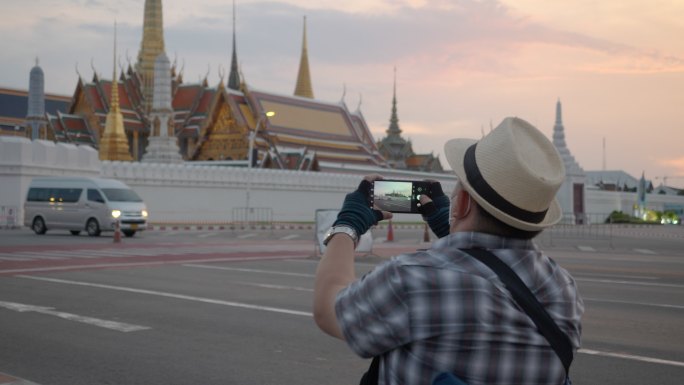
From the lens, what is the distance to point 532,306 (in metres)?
2.45

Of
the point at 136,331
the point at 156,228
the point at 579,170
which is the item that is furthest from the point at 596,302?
the point at 579,170

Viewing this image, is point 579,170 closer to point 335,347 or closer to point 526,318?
point 335,347

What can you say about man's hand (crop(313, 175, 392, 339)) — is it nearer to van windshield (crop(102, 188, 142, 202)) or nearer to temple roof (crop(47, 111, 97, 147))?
van windshield (crop(102, 188, 142, 202))

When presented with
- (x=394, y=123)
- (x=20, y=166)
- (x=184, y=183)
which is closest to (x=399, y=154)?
(x=394, y=123)

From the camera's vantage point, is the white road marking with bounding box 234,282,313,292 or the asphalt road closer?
the asphalt road

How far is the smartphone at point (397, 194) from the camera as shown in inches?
123

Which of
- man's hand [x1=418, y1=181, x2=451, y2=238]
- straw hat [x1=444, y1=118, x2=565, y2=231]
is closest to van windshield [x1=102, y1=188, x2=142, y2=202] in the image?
man's hand [x1=418, y1=181, x2=451, y2=238]

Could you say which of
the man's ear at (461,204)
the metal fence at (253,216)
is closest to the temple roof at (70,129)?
the metal fence at (253,216)

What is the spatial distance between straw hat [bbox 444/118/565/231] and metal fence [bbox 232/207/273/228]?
38.3 meters

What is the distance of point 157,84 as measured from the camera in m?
54.7

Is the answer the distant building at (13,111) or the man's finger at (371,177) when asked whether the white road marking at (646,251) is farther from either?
the distant building at (13,111)

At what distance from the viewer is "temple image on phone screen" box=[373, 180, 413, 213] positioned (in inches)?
123

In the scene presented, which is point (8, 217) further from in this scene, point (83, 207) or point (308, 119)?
point (308, 119)

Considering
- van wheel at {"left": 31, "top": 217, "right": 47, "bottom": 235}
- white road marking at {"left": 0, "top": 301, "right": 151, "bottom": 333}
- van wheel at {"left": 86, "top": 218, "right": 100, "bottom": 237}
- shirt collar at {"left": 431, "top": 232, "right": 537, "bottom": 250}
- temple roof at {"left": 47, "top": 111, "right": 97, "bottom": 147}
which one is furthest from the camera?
temple roof at {"left": 47, "top": 111, "right": 97, "bottom": 147}
